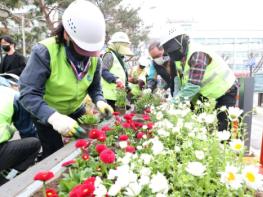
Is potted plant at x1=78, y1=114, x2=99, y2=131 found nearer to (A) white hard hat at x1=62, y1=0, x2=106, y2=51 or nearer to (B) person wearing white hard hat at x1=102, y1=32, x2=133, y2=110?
(A) white hard hat at x1=62, y1=0, x2=106, y2=51

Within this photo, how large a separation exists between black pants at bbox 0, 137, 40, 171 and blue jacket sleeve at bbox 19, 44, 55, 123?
31 centimetres

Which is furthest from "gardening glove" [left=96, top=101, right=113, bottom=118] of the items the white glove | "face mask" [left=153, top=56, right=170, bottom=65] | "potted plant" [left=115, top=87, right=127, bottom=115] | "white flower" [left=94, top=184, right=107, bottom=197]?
"face mask" [left=153, top=56, right=170, bottom=65]

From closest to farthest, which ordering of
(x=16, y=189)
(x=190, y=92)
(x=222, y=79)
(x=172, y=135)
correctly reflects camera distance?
1. (x=16, y=189)
2. (x=172, y=135)
3. (x=190, y=92)
4. (x=222, y=79)

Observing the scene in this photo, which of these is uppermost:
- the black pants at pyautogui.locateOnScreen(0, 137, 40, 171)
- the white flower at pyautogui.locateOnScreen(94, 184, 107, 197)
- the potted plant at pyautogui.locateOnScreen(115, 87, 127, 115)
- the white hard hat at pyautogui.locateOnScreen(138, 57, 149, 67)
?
the white hard hat at pyautogui.locateOnScreen(138, 57, 149, 67)

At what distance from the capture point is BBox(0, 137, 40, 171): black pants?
2219mm

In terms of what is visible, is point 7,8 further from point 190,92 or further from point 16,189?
point 16,189

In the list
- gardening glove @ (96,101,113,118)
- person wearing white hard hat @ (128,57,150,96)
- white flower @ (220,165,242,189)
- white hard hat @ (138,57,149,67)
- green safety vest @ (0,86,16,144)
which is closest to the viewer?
white flower @ (220,165,242,189)

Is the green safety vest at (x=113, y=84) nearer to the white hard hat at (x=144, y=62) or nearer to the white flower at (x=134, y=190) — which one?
the white hard hat at (x=144, y=62)

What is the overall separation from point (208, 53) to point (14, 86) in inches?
65.8

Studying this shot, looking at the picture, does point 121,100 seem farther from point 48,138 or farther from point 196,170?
point 196,170

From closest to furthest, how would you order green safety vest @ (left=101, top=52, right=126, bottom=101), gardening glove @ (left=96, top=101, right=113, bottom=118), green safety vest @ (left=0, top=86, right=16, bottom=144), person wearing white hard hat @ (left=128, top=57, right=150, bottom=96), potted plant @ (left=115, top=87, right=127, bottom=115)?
green safety vest @ (left=0, top=86, right=16, bottom=144) < gardening glove @ (left=96, top=101, right=113, bottom=118) < potted plant @ (left=115, top=87, right=127, bottom=115) < green safety vest @ (left=101, top=52, right=126, bottom=101) < person wearing white hard hat @ (left=128, top=57, right=150, bottom=96)

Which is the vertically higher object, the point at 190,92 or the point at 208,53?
the point at 208,53

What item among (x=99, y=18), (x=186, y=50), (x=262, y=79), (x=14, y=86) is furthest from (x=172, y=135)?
(x=262, y=79)

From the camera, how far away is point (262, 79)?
1449 centimetres
